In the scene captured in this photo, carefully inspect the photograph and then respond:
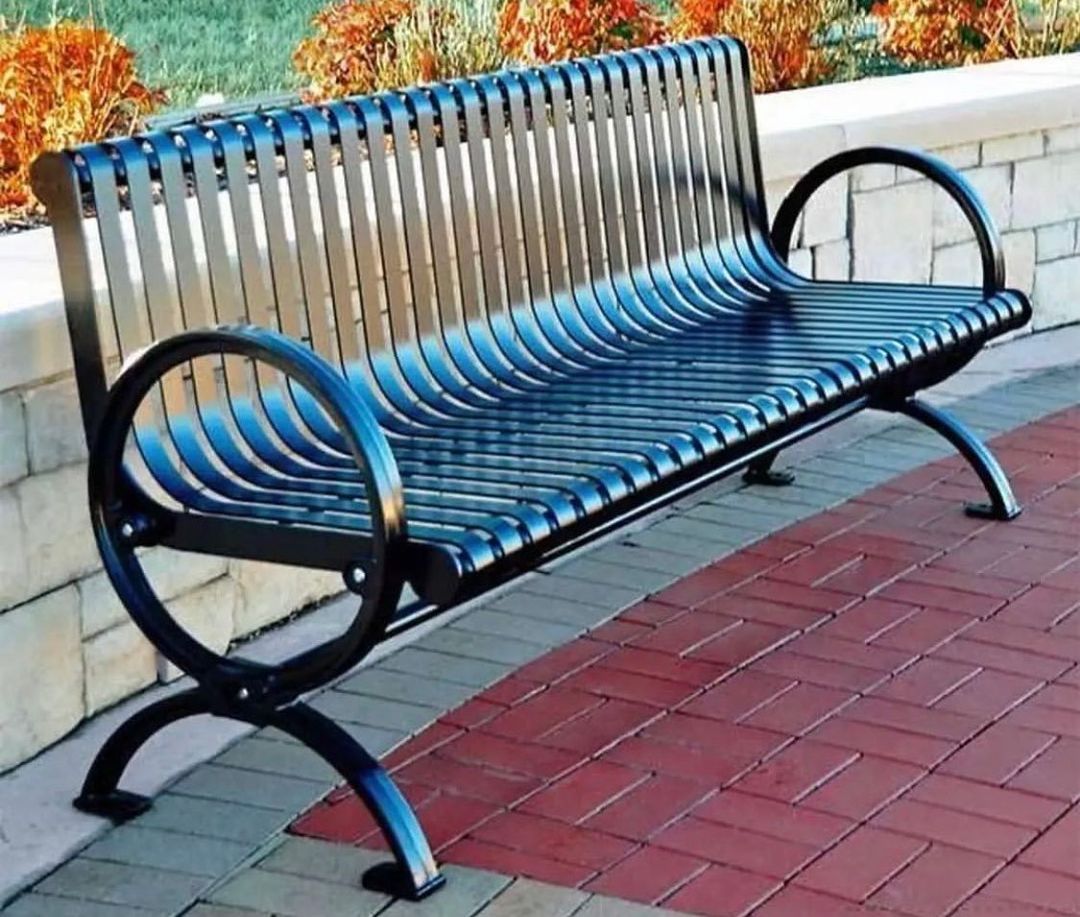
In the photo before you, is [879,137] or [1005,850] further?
[879,137]

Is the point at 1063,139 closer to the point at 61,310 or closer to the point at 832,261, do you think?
the point at 832,261

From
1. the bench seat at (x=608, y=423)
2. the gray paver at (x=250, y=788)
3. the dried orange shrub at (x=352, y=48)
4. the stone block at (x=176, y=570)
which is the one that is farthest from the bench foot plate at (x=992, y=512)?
the dried orange shrub at (x=352, y=48)

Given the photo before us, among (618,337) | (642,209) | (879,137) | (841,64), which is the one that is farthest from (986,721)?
(841,64)

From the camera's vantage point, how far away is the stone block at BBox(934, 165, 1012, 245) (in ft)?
20.9

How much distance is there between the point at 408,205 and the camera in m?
4.25

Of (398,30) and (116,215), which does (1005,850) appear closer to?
(116,215)

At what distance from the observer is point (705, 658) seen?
4332 millimetres

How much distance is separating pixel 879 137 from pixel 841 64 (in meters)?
2.80

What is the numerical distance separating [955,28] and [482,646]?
16.8 ft

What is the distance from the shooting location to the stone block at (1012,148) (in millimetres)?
6387

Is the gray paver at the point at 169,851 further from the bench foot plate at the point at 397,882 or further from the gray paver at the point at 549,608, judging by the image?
the gray paver at the point at 549,608

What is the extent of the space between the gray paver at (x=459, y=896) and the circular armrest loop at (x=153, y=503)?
372 mm

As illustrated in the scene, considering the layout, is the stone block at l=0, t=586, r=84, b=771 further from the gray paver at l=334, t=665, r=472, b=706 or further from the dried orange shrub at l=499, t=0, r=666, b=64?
the dried orange shrub at l=499, t=0, r=666, b=64

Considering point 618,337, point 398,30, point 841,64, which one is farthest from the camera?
point 841,64
